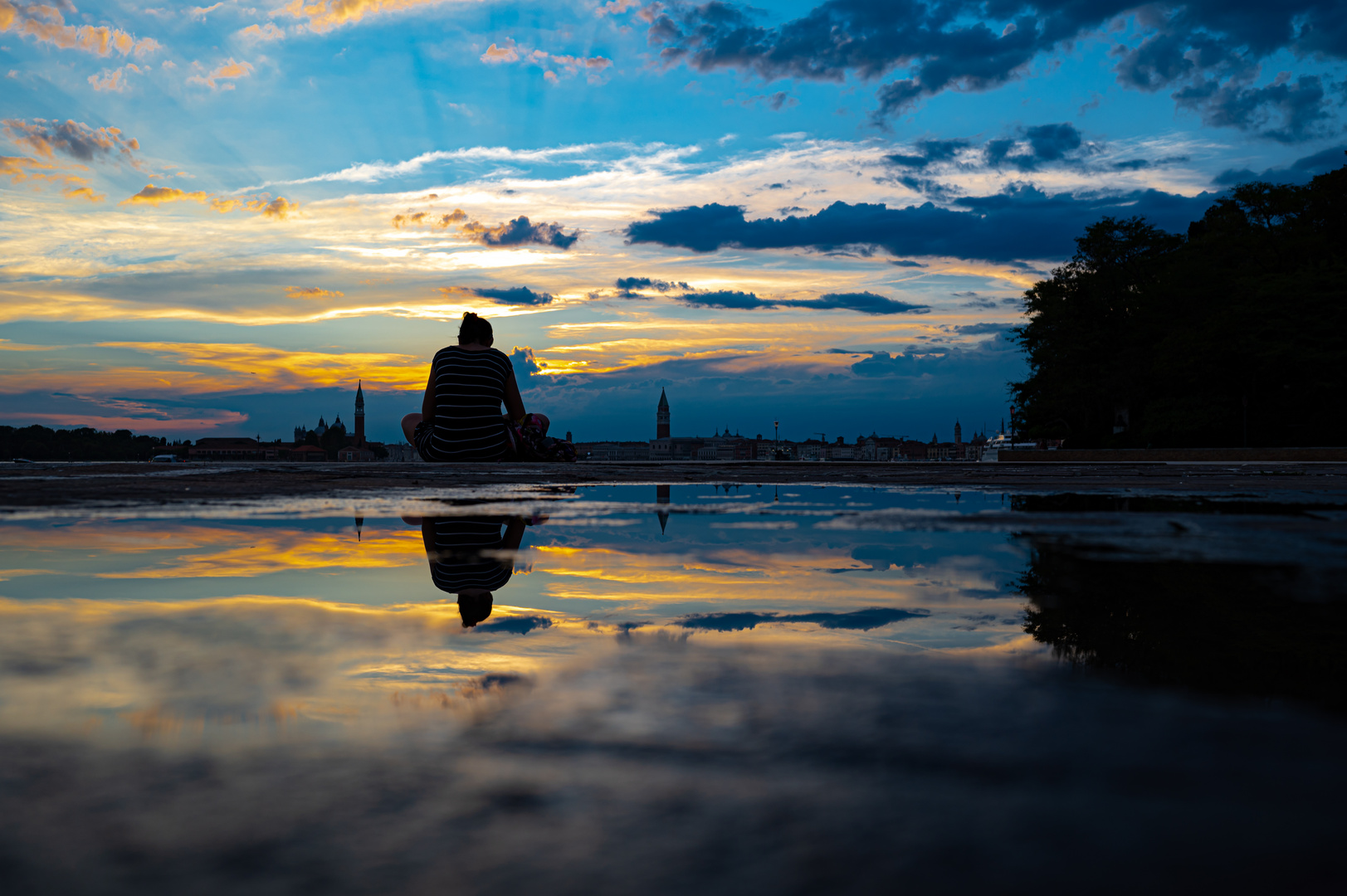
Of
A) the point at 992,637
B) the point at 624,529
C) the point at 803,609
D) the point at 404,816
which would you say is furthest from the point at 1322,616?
the point at 624,529

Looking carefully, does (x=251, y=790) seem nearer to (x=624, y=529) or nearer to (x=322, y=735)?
(x=322, y=735)

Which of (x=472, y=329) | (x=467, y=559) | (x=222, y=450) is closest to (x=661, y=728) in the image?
(x=467, y=559)

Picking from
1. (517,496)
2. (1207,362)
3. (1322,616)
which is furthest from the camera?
(1207,362)

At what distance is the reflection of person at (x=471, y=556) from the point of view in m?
2.94

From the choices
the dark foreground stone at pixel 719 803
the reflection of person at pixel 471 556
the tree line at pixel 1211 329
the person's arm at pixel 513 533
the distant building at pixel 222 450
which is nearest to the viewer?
the dark foreground stone at pixel 719 803

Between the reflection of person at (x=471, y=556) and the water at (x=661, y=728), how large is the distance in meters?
0.04

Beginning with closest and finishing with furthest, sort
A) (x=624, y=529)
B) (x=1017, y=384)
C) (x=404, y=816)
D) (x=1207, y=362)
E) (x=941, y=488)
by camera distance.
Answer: (x=404, y=816)
(x=624, y=529)
(x=941, y=488)
(x=1207, y=362)
(x=1017, y=384)

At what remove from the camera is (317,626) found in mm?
2484

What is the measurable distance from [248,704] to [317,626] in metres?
0.76

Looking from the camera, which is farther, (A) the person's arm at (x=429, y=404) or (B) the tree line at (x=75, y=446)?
(B) the tree line at (x=75, y=446)

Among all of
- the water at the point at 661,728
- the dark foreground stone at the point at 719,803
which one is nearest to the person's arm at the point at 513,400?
the water at the point at 661,728

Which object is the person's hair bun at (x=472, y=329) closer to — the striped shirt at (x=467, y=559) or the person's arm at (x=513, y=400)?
the person's arm at (x=513, y=400)

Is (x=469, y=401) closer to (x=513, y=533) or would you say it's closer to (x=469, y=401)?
(x=469, y=401)

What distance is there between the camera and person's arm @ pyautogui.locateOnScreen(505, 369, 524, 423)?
33.4 ft
